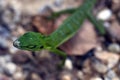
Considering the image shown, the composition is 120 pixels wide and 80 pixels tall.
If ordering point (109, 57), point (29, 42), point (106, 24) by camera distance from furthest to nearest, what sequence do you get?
point (106, 24), point (109, 57), point (29, 42)

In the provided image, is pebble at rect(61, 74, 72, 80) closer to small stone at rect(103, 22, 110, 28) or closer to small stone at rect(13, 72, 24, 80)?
small stone at rect(13, 72, 24, 80)

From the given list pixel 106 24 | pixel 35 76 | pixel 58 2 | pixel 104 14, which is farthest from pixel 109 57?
pixel 58 2

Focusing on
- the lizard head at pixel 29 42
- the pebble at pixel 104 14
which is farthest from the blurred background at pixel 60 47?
the lizard head at pixel 29 42

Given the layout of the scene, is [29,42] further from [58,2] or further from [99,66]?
[58,2]

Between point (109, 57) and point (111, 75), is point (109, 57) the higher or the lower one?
the higher one

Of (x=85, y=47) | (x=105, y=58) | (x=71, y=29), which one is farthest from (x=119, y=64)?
(x=71, y=29)

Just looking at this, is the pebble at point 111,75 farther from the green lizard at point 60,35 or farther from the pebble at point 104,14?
the pebble at point 104,14

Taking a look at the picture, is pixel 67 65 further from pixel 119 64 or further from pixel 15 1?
pixel 15 1

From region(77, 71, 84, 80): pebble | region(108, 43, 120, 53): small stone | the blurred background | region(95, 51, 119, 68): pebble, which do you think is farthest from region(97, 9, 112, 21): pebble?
region(77, 71, 84, 80): pebble
